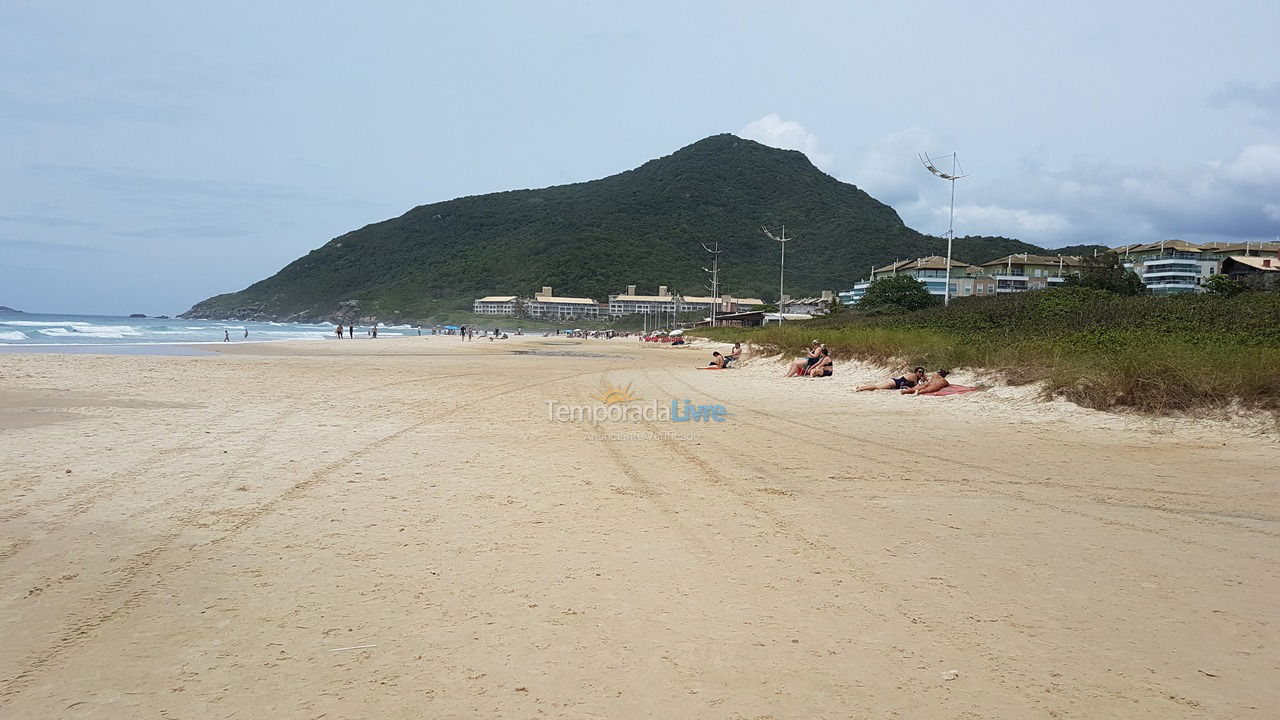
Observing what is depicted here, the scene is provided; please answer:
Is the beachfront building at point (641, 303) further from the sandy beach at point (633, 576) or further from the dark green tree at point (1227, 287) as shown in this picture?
the sandy beach at point (633, 576)

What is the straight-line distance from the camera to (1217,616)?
11.7ft

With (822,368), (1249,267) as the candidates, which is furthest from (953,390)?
(1249,267)

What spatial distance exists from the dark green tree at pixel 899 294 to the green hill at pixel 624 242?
2067 inches

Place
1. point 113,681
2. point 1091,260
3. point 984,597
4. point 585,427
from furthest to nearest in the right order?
point 1091,260 → point 585,427 → point 984,597 → point 113,681

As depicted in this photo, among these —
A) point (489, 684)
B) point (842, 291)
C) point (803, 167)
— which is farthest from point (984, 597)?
point (803, 167)

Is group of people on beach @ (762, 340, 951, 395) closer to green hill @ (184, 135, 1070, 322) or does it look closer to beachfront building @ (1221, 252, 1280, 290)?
beachfront building @ (1221, 252, 1280, 290)

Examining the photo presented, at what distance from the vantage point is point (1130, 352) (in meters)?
11.2

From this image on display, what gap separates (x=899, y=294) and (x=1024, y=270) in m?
33.8

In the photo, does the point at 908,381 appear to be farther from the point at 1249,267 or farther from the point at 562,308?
the point at 562,308

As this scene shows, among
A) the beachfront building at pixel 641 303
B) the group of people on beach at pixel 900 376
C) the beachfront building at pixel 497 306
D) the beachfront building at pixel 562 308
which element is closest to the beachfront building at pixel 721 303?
the beachfront building at pixel 641 303

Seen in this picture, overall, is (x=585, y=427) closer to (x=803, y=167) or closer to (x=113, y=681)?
(x=113, y=681)

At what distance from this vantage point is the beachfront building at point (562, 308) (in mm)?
126250

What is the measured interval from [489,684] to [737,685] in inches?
38.1

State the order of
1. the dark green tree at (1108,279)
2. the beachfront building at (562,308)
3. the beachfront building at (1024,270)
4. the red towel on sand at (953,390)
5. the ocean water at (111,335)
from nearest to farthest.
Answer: the red towel on sand at (953,390) → the ocean water at (111,335) → the dark green tree at (1108,279) → the beachfront building at (1024,270) → the beachfront building at (562,308)
